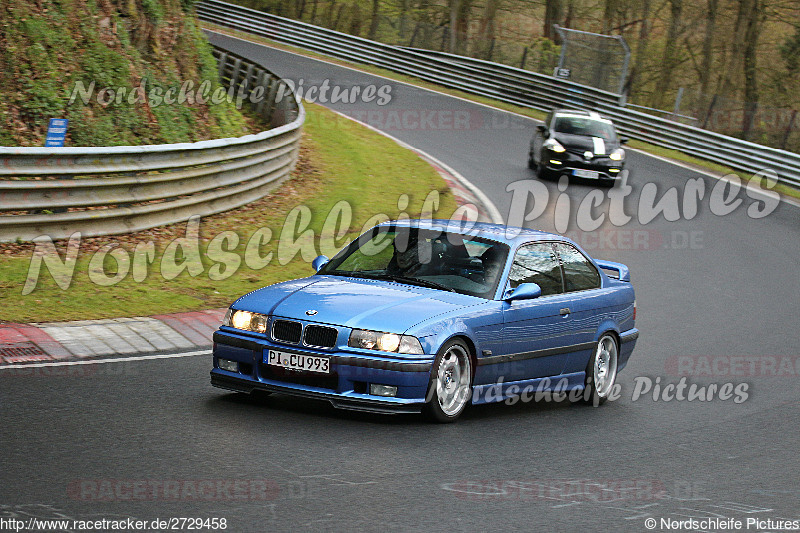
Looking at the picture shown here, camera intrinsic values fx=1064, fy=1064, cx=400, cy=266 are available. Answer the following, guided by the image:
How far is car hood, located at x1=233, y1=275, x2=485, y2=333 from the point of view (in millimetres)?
7266

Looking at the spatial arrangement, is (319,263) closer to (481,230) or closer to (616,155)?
(481,230)

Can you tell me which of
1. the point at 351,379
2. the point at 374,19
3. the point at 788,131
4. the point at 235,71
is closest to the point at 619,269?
the point at 351,379

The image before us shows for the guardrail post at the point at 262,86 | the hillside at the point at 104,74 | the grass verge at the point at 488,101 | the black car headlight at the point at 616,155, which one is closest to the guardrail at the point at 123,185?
the hillside at the point at 104,74

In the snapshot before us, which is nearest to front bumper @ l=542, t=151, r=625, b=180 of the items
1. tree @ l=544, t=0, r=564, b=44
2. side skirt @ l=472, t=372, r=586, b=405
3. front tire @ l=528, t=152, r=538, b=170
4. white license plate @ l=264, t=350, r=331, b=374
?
front tire @ l=528, t=152, r=538, b=170

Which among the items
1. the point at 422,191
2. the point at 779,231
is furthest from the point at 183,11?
the point at 779,231

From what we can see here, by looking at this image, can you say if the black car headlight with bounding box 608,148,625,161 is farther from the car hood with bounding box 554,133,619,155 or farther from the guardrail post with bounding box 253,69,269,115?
the guardrail post with bounding box 253,69,269,115

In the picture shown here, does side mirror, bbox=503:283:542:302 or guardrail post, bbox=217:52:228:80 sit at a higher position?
side mirror, bbox=503:283:542:302

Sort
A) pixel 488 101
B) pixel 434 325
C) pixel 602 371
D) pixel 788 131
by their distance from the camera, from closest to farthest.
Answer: pixel 434 325, pixel 602 371, pixel 788 131, pixel 488 101

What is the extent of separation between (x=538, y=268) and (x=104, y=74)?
1038 centimetres

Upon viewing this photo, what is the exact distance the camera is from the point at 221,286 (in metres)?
12.3

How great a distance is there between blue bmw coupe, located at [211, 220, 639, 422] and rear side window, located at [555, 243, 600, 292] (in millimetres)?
13

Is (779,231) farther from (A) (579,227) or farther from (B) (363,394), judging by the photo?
(B) (363,394)

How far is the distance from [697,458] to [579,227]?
12442 millimetres

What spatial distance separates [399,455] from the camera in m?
6.64
